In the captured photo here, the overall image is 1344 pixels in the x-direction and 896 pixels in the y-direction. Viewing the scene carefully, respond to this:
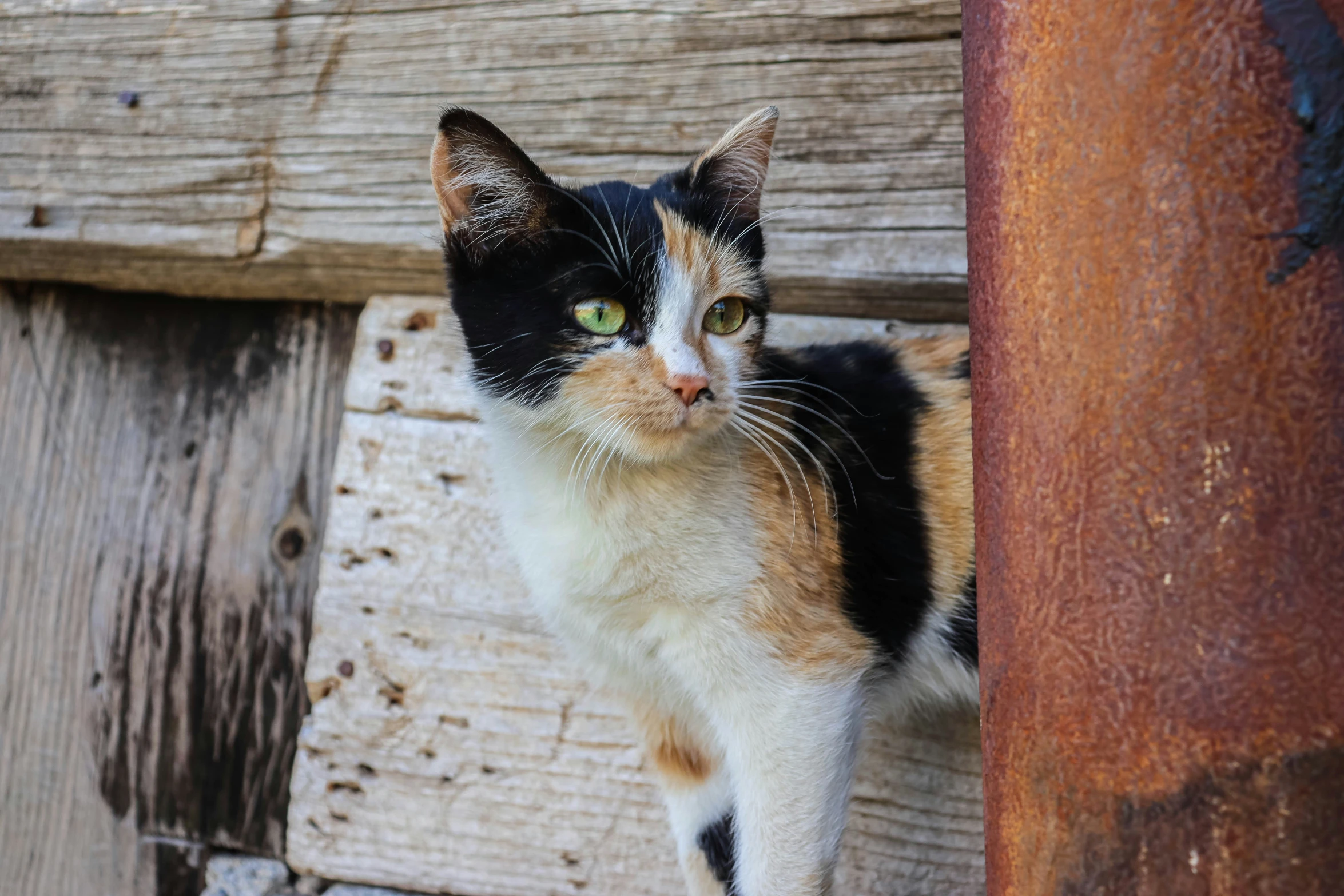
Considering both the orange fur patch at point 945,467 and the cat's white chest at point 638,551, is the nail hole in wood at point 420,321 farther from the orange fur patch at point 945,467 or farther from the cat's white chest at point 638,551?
the orange fur patch at point 945,467

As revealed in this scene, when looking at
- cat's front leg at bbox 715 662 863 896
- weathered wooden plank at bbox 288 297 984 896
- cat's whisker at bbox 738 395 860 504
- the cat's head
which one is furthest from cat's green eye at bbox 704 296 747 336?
cat's front leg at bbox 715 662 863 896

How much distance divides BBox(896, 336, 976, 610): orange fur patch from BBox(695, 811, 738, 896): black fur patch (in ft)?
1.71

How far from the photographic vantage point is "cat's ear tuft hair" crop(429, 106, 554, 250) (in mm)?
1389

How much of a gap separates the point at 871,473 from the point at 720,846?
68 centimetres

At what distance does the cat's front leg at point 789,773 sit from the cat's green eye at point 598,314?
1.79 feet

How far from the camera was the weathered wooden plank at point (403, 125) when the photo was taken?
5.93 feet

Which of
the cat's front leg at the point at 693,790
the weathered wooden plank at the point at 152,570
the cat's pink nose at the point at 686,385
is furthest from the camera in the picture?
the weathered wooden plank at the point at 152,570

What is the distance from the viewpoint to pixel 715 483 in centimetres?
153

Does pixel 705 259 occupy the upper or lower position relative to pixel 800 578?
upper

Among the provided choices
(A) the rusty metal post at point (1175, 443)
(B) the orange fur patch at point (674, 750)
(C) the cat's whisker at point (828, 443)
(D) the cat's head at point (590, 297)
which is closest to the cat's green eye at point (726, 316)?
(D) the cat's head at point (590, 297)

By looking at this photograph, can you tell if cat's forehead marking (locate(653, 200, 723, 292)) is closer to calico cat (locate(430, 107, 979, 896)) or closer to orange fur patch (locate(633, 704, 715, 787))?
calico cat (locate(430, 107, 979, 896))

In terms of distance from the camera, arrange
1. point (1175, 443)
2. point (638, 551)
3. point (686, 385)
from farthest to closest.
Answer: point (638, 551), point (686, 385), point (1175, 443)

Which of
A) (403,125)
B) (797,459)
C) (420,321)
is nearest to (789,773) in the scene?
(797,459)

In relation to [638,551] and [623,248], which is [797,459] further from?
[623,248]
